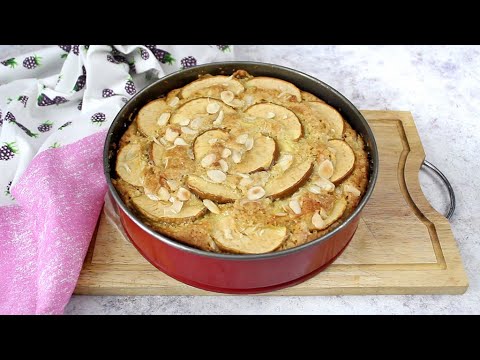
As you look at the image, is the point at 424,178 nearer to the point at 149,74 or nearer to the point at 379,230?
the point at 379,230

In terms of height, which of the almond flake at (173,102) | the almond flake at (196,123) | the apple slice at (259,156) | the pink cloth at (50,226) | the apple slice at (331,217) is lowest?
the pink cloth at (50,226)

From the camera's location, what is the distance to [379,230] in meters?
3.03

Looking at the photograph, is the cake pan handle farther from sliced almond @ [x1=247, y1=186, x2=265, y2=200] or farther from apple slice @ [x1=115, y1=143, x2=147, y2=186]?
apple slice @ [x1=115, y1=143, x2=147, y2=186]

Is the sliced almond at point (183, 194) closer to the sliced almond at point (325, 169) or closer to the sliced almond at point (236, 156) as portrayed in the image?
the sliced almond at point (236, 156)

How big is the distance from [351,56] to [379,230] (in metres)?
1.73

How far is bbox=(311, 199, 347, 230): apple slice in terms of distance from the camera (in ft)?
8.64

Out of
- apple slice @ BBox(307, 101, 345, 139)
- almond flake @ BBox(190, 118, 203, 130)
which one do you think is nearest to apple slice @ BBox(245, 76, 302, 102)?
apple slice @ BBox(307, 101, 345, 139)

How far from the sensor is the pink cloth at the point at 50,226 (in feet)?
8.93

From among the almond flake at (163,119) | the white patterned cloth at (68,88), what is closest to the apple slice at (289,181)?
the almond flake at (163,119)

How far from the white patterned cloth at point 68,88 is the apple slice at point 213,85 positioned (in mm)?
440

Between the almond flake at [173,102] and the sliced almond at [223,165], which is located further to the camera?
the almond flake at [173,102]

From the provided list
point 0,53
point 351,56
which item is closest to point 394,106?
point 351,56

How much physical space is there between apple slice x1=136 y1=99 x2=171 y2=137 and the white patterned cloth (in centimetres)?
30

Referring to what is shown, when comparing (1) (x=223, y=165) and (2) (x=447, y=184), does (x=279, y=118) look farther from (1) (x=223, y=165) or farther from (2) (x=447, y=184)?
(2) (x=447, y=184)
